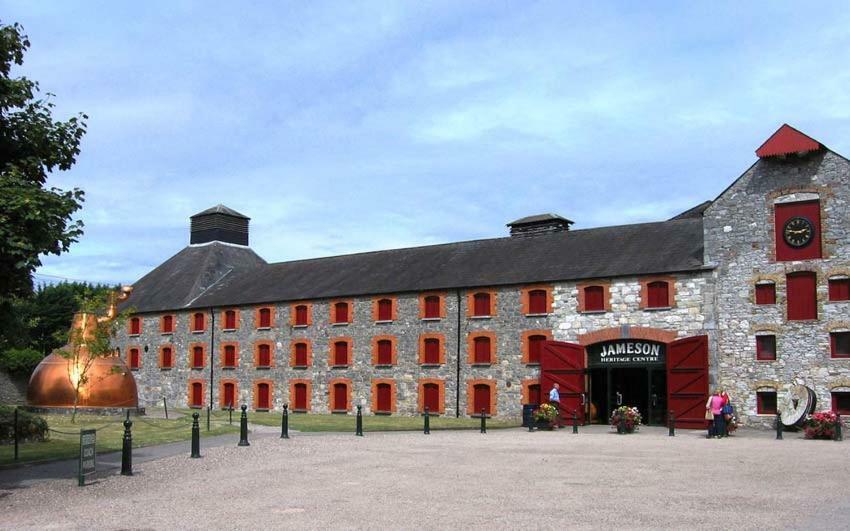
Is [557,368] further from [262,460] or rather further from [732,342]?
[262,460]

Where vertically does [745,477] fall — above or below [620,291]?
below

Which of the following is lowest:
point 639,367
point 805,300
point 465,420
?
point 465,420

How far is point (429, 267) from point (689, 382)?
48.7 ft

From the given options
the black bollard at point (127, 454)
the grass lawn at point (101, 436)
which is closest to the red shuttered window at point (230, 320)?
the grass lawn at point (101, 436)

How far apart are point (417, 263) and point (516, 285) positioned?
25.7ft

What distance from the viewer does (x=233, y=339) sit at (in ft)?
153

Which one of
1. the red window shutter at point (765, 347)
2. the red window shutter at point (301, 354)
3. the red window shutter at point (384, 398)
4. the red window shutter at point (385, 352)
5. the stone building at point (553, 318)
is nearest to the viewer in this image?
the stone building at point (553, 318)

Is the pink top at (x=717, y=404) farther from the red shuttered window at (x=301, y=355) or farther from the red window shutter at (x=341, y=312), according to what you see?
the red shuttered window at (x=301, y=355)

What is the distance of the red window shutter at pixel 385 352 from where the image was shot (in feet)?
134

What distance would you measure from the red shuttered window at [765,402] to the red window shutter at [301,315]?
2214 cm

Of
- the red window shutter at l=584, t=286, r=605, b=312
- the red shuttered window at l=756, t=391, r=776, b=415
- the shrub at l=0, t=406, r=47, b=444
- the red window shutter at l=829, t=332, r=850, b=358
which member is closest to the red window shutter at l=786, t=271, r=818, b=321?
the red window shutter at l=829, t=332, r=850, b=358

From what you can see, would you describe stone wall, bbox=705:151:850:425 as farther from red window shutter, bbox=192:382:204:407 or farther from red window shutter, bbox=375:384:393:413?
red window shutter, bbox=192:382:204:407

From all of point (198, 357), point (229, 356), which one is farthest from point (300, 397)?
point (198, 357)

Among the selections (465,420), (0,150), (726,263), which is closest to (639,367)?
(726,263)
